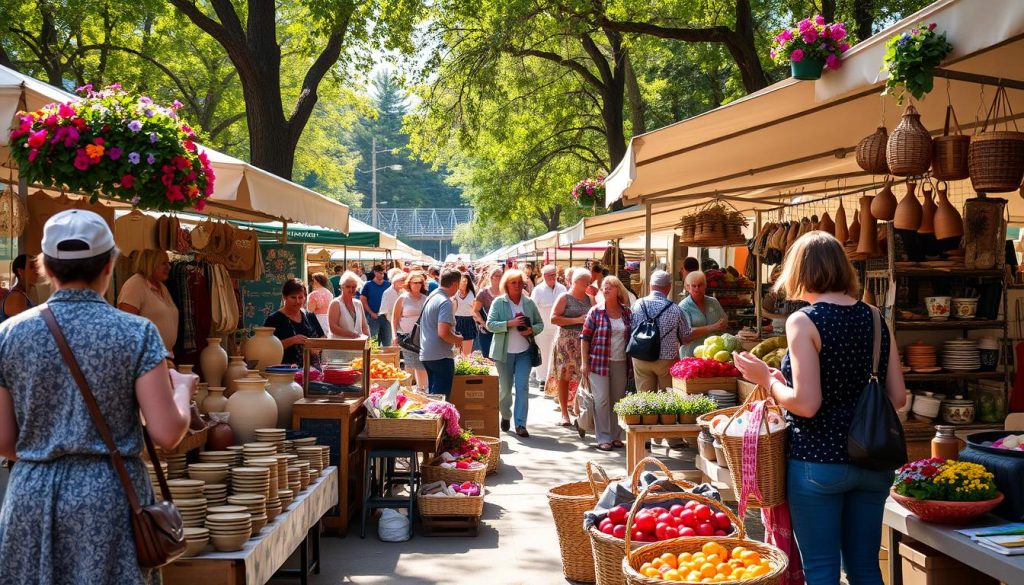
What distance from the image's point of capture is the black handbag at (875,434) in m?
3.94

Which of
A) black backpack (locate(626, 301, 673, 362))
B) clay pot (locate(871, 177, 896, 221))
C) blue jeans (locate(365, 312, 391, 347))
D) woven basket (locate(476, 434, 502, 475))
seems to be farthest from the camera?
blue jeans (locate(365, 312, 391, 347))

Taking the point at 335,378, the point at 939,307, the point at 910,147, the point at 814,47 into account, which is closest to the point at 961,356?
the point at 939,307

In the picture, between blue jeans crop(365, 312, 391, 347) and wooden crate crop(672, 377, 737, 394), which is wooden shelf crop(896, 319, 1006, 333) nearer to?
wooden crate crop(672, 377, 737, 394)

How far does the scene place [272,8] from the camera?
559 inches

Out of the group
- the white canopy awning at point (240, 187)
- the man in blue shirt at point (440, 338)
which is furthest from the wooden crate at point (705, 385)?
the white canopy awning at point (240, 187)

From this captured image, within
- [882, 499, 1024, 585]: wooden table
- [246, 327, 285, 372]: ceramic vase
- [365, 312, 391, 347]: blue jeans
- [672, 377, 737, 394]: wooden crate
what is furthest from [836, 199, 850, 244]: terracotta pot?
[365, 312, 391, 347]: blue jeans

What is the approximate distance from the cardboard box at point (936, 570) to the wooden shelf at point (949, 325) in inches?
95.7

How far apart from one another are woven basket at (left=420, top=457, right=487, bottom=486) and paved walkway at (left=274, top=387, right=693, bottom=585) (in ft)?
1.24

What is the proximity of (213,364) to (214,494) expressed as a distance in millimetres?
2013

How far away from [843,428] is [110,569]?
113 inches

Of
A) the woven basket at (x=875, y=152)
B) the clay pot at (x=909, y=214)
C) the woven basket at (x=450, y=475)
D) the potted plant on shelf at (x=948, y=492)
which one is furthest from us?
the woven basket at (x=450, y=475)

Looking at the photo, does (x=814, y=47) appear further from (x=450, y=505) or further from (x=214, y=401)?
(x=214, y=401)

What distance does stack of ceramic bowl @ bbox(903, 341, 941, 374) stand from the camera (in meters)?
6.86

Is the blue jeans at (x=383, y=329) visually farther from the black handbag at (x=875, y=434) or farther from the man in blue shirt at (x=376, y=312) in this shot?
the black handbag at (x=875, y=434)
